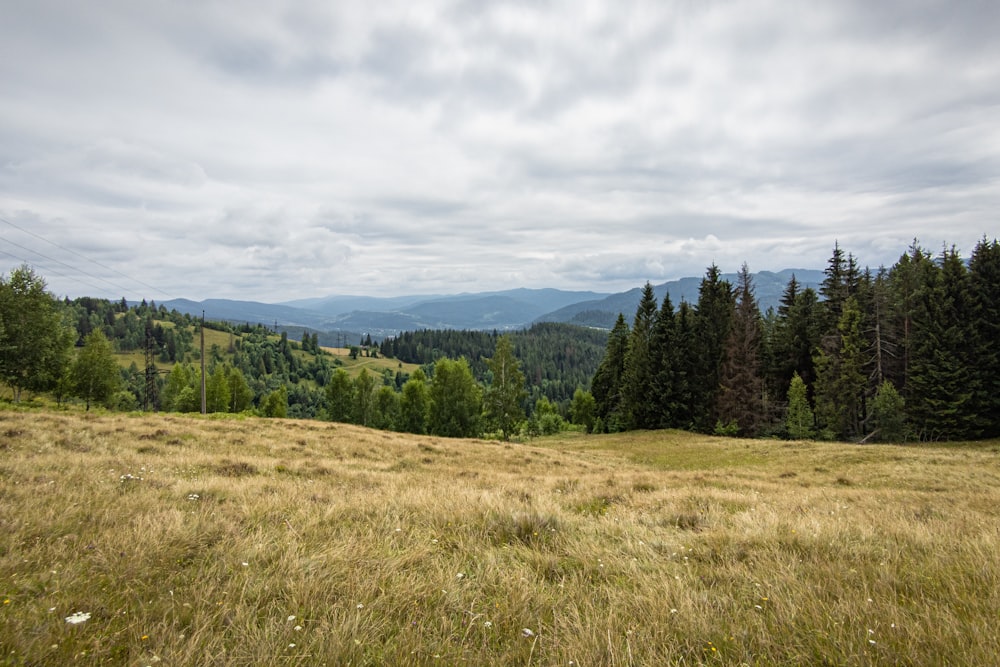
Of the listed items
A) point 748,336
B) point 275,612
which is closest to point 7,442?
point 275,612

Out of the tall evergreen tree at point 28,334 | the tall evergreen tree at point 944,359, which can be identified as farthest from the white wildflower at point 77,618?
the tall evergreen tree at point 944,359

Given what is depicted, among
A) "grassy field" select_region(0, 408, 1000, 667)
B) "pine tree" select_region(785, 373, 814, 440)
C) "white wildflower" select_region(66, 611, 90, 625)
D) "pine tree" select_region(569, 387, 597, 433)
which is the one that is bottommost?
"pine tree" select_region(569, 387, 597, 433)

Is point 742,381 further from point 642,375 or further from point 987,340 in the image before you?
point 987,340

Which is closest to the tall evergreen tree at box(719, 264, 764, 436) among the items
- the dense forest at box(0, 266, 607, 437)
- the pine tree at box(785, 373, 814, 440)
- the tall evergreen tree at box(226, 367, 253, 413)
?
the pine tree at box(785, 373, 814, 440)

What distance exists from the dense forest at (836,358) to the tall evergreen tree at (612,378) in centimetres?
243

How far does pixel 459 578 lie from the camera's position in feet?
13.6

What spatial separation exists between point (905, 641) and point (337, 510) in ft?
19.9

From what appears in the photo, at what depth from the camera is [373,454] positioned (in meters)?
17.4

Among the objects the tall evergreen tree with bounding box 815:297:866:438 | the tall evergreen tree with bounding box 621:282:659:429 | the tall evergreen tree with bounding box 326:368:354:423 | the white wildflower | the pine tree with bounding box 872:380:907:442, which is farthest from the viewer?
the tall evergreen tree with bounding box 326:368:354:423

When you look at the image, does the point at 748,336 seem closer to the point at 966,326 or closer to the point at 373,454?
the point at 966,326

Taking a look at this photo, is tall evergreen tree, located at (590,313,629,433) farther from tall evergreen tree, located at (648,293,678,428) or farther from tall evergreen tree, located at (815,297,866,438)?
tall evergreen tree, located at (815,297,866,438)

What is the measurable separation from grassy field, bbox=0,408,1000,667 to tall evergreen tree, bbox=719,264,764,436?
125 feet

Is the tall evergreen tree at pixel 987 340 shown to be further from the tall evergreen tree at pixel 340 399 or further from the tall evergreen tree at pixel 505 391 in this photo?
the tall evergreen tree at pixel 340 399

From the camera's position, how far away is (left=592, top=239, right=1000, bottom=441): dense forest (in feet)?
119
